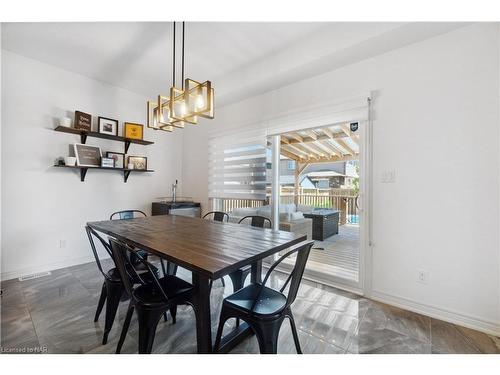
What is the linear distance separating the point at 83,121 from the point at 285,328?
11.7ft

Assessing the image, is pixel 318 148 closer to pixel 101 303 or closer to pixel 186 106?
pixel 186 106

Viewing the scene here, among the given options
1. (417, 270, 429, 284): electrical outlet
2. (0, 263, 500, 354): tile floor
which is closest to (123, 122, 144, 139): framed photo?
(0, 263, 500, 354): tile floor

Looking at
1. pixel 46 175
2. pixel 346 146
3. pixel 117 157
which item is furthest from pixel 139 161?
pixel 346 146

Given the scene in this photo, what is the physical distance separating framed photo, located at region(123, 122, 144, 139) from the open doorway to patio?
7.80ft

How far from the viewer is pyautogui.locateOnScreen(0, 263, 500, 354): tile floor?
1.59 meters

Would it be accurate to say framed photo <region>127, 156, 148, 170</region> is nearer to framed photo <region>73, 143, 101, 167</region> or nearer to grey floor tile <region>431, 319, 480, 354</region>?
framed photo <region>73, 143, 101, 167</region>

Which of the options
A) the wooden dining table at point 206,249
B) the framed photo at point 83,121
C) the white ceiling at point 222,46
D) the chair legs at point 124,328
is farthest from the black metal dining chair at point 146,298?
the framed photo at point 83,121

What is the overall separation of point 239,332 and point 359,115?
2350mm

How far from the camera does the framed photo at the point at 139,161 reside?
12.1 feet

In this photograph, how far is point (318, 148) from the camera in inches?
212

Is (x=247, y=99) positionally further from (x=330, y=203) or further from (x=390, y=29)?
(x=330, y=203)

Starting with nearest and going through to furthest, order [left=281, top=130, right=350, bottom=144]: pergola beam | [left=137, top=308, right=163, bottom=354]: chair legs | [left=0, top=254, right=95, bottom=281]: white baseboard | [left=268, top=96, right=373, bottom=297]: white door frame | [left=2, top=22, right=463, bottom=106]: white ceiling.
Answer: [left=137, top=308, right=163, bottom=354]: chair legs
[left=2, top=22, right=463, bottom=106]: white ceiling
[left=268, top=96, right=373, bottom=297]: white door frame
[left=0, top=254, right=95, bottom=281]: white baseboard
[left=281, top=130, right=350, bottom=144]: pergola beam

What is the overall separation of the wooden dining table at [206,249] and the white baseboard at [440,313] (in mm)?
1247

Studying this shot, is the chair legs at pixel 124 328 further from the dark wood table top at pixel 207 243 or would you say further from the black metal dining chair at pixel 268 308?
the black metal dining chair at pixel 268 308
